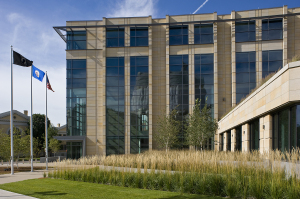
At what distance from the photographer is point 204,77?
34.3m

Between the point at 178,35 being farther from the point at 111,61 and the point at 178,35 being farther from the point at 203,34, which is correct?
the point at 111,61

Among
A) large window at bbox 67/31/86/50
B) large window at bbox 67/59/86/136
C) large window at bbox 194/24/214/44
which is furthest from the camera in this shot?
large window at bbox 67/31/86/50

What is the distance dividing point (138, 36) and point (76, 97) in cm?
1189

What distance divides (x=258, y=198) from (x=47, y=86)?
20.9m

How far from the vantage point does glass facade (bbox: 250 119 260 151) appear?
Result: 1729 cm

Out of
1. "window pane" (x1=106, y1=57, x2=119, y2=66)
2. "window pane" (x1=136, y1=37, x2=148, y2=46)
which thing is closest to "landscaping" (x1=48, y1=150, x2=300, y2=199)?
"window pane" (x1=106, y1=57, x2=119, y2=66)

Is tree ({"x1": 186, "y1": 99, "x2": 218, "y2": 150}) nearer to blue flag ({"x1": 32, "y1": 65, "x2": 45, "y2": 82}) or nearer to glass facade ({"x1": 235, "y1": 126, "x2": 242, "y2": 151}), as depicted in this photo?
glass facade ({"x1": 235, "y1": 126, "x2": 242, "y2": 151})

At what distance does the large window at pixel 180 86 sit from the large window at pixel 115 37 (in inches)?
303

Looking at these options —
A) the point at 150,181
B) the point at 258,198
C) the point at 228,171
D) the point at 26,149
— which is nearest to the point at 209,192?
the point at 228,171

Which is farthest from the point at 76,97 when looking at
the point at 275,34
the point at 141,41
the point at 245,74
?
the point at 275,34

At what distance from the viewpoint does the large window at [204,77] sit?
112 ft

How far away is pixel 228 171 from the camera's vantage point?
9.05 meters

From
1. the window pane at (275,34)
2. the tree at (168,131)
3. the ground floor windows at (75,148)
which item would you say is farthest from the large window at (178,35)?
the ground floor windows at (75,148)

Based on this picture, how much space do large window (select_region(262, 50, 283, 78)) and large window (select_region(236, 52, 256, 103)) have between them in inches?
46.7
